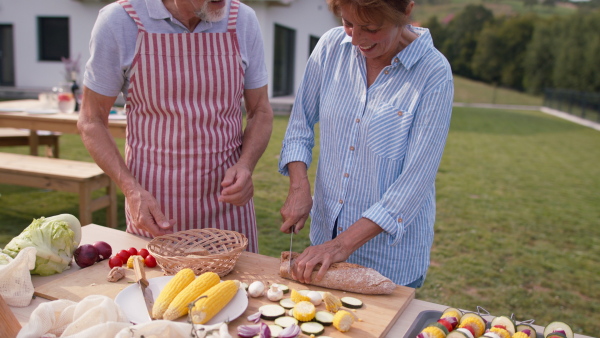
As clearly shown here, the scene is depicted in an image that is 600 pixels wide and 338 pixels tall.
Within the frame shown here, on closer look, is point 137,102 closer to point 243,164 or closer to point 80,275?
point 243,164

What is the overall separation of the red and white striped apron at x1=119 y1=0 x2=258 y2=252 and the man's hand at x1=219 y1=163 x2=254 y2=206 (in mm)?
193

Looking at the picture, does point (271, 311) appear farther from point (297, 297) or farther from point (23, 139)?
point (23, 139)

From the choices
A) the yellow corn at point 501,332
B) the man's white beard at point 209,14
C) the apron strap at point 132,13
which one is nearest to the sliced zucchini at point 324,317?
the yellow corn at point 501,332

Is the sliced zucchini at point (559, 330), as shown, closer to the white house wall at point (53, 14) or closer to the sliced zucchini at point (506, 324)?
the sliced zucchini at point (506, 324)

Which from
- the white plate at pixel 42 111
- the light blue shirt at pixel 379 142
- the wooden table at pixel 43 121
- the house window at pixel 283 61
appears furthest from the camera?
the house window at pixel 283 61

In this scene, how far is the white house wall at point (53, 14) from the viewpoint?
16.3 m

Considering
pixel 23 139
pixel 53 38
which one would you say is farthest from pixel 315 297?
pixel 53 38

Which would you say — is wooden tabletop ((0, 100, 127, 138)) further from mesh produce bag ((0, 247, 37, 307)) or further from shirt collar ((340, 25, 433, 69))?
shirt collar ((340, 25, 433, 69))

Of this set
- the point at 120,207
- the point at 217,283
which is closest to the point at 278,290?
the point at 217,283

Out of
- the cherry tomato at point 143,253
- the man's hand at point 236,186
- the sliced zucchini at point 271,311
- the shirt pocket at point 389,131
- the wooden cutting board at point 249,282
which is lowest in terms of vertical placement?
the wooden cutting board at point 249,282

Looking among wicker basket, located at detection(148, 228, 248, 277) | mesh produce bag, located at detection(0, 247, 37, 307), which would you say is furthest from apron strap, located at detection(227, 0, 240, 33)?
mesh produce bag, located at detection(0, 247, 37, 307)

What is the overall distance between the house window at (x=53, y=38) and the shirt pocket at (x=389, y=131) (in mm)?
17387

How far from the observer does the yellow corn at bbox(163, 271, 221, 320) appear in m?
1.52

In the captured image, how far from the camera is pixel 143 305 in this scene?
5.27 feet
